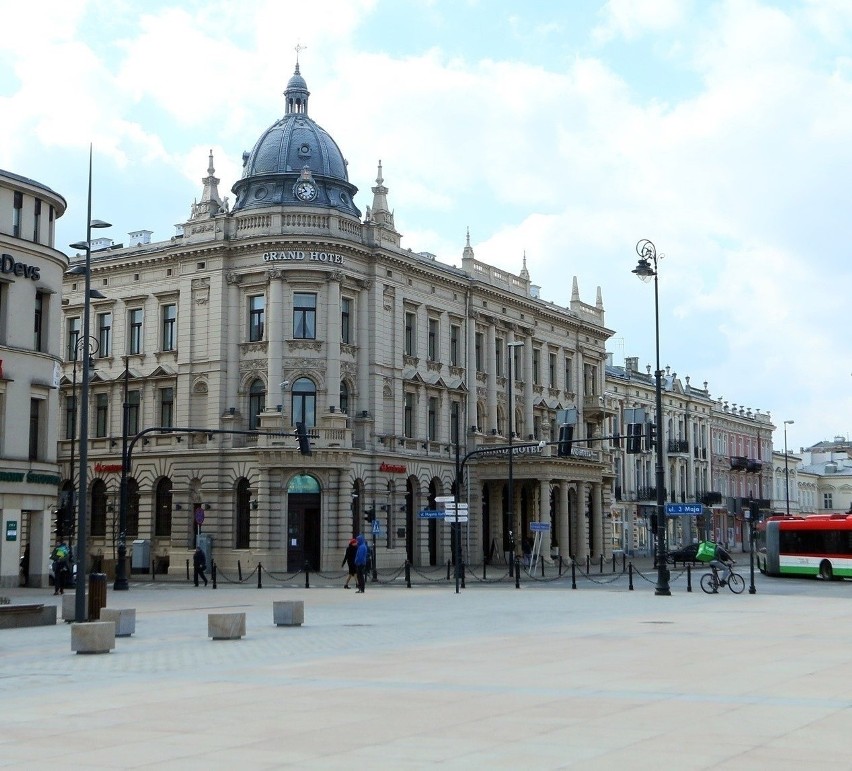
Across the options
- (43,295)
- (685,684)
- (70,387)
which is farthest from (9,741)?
(70,387)

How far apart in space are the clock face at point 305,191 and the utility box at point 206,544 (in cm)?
1664

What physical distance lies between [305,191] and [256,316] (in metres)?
6.46

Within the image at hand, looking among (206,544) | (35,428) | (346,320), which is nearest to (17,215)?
(35,428)

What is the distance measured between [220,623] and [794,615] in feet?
43.8

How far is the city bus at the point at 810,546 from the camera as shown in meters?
48.3

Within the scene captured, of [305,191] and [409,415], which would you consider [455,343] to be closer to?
[409,415]

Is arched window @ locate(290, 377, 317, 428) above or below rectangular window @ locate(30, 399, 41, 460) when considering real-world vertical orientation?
above

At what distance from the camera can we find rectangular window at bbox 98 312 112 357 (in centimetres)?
6241

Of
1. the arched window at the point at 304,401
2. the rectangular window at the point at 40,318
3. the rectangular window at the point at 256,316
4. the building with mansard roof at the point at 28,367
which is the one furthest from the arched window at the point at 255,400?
the rectangular window at the point at 40,318

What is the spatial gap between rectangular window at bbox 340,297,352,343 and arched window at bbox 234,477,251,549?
27.4 feet

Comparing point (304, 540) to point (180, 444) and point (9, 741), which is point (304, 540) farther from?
point (9, 741)

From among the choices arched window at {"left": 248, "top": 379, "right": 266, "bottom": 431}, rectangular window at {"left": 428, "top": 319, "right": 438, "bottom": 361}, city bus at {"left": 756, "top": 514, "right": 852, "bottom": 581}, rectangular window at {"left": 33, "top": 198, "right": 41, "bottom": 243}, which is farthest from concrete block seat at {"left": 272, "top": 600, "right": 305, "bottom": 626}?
rectangular window at {"left": 428, "top": 319, "right": 438, "bottom": 361}

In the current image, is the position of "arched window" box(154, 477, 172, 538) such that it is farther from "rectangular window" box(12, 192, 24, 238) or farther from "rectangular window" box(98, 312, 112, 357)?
"rectangular window" box(12, 192, 24, 238)

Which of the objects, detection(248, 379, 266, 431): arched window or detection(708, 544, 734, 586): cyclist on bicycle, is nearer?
detection(708, 544, 734, 586): cyclist on bicycle
